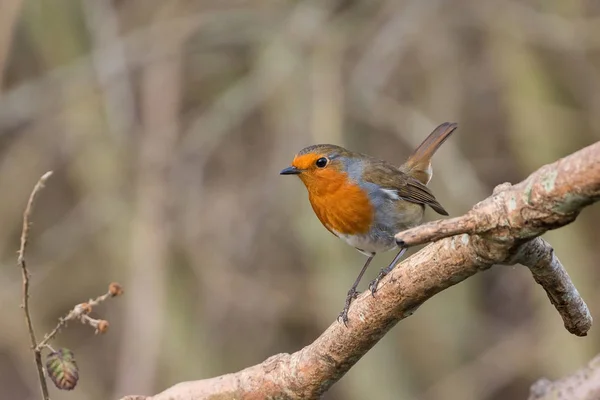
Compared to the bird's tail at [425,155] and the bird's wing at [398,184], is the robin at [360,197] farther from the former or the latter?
the bird's tail at [425,155]

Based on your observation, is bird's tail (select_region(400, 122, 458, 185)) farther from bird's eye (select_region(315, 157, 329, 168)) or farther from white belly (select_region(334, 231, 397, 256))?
white belly (select_region(334, 231, 397, 256))

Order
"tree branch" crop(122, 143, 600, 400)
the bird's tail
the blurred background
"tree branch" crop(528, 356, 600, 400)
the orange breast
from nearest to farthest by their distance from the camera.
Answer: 1. "tree branch" crop(122, 143, 600, 400)
2. "tree branch" crop(528, 356, 600, 400)
3. the orange breast
4. the bird's tail
5. the blurred background

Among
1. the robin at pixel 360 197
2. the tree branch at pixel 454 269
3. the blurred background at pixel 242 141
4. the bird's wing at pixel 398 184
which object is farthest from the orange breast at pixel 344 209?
the blurred background at pixel 242 141

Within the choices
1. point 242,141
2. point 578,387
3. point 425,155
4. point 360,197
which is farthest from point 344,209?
point 242,141

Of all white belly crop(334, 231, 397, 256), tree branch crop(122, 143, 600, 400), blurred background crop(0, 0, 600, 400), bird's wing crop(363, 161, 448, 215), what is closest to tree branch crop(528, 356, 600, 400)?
tree branch crop(122, 143, 600, 400)

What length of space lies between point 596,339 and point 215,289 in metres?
2.66

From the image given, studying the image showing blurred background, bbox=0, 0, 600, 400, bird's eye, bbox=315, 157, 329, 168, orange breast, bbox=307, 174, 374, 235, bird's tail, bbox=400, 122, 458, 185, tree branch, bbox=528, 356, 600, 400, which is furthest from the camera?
blurred background, bbox=0, 0, 600, 400

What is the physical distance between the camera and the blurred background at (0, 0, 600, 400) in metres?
5.43

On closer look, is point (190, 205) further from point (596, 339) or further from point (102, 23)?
point (596, 339)

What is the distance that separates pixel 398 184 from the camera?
3.82 m

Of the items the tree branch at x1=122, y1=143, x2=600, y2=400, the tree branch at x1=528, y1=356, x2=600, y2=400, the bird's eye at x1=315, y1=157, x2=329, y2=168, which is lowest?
the tree branch at x1=528, y1=356, x2=600, y2=400

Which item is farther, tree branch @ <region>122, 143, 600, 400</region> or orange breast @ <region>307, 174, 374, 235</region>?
orange breast @ <region>307, 174, 374, 235</region>

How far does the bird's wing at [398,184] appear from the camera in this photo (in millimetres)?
3762

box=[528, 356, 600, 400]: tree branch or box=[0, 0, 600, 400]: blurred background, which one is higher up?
box=[0, 0, 600, 400]: blurred background
